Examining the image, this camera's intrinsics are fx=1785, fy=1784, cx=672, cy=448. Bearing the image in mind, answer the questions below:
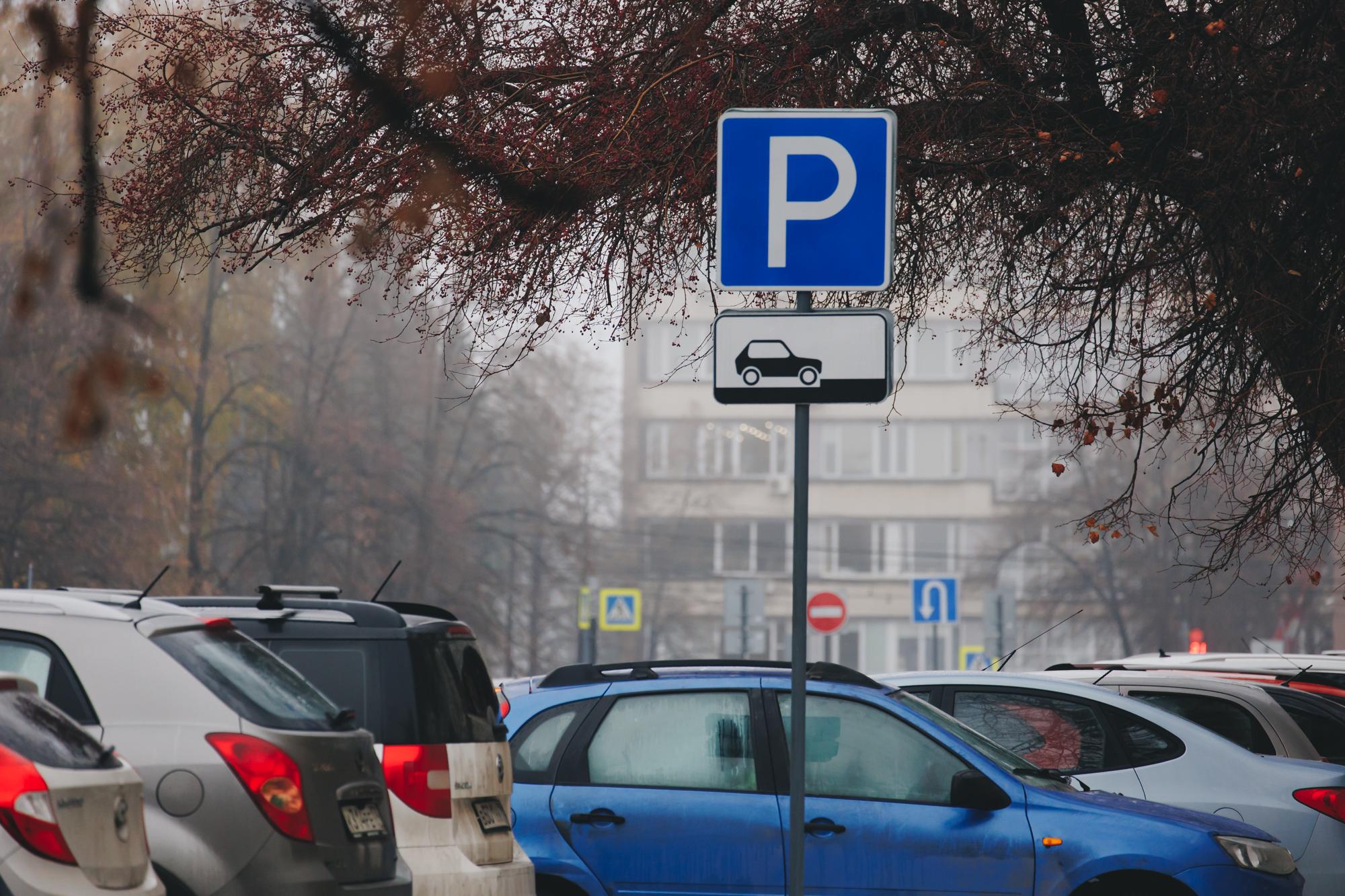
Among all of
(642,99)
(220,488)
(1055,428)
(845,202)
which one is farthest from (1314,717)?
(220,488)

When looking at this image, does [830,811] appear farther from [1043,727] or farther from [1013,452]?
[1013,452]

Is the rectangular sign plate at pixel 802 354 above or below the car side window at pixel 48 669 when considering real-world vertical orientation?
above

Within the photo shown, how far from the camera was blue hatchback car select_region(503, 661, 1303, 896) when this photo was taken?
317 inches

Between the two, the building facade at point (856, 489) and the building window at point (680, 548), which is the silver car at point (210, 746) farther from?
the building facade at point (856, 489)

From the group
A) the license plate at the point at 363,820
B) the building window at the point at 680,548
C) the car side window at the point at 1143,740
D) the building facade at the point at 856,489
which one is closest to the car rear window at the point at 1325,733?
the car side window at the point at 1143,740

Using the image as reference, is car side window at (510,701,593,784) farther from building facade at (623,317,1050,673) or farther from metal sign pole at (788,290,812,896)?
building facade at (623,317,1050,673)

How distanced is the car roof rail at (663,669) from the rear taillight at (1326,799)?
247cm

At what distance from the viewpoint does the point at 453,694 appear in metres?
7.30

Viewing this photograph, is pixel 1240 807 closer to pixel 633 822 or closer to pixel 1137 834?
pixel 1137 834

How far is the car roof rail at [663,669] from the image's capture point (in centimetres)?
858

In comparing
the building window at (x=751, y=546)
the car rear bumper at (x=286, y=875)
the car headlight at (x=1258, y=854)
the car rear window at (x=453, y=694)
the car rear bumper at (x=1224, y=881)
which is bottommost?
the car rear bumper at (x=1224, y=881)

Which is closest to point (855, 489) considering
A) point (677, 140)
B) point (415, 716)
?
point (677, 140)

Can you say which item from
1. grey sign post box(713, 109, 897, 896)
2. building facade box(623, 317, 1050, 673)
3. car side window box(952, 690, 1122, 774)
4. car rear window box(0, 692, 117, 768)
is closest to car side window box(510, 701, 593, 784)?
car side window box(952, 690, 1122, 774)

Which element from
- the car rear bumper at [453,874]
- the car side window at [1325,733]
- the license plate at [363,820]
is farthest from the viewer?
the car side window at [1325,733]
